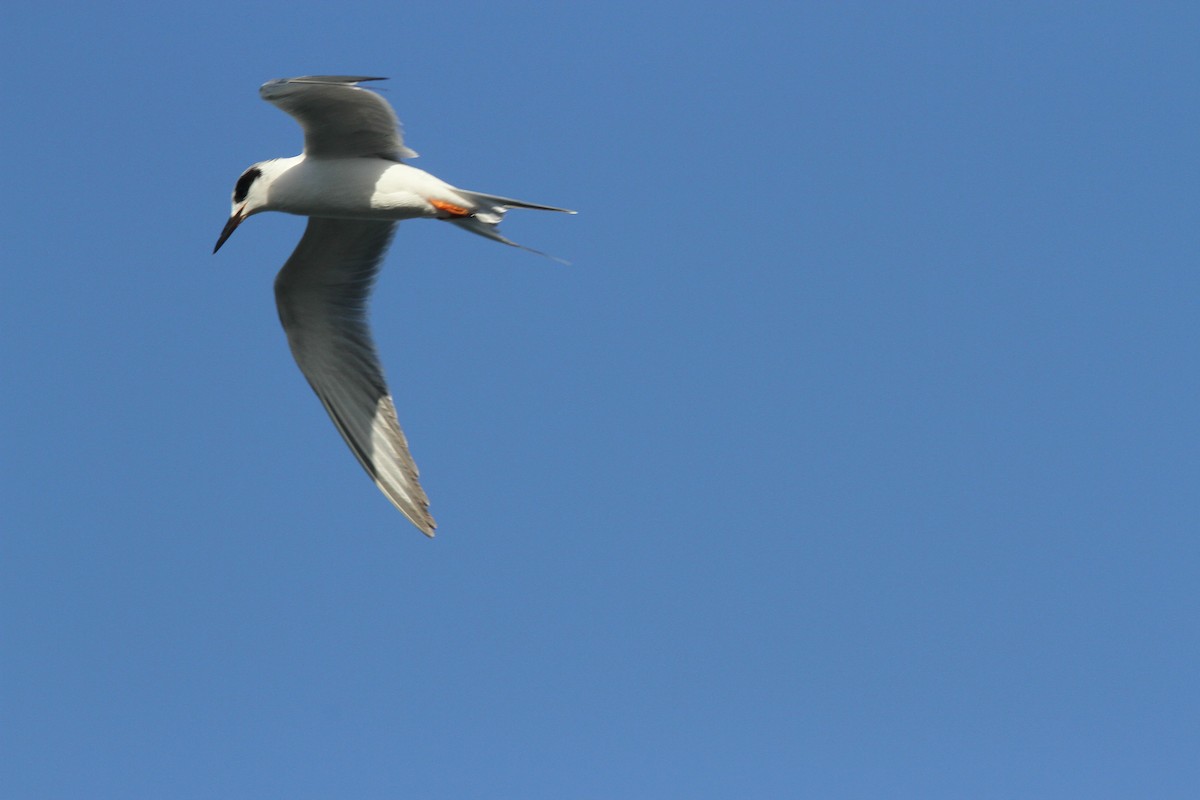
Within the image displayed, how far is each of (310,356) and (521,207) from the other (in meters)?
2.43

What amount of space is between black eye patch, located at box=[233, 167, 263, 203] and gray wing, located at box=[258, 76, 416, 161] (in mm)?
501

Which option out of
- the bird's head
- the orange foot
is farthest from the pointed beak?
the orange foot

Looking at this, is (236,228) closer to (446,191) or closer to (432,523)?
(446,191)

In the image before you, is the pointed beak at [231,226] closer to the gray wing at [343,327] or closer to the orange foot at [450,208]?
the gray wing at [343,327]

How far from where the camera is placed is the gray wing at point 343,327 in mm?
10844

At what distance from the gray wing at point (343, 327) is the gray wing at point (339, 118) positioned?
1204 mm

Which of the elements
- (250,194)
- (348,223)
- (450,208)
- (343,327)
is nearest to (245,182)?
(250,194)

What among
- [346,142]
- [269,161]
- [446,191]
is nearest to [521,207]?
[446,191]

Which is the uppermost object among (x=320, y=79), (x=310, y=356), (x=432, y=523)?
(x=320, y=79)

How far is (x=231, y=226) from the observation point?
1014cm

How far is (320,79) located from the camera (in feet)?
28.5

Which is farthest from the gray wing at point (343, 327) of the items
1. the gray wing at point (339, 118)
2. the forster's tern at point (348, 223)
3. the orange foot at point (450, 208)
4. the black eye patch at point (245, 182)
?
the orange foot at point (450, 208)

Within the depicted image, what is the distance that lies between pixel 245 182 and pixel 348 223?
992 millimetres

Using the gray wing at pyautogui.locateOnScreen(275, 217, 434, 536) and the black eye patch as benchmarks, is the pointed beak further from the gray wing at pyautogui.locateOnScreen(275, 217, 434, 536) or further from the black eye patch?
the gray wing at pyautogui.locateOnScreen(275, 217, 434, 536)
